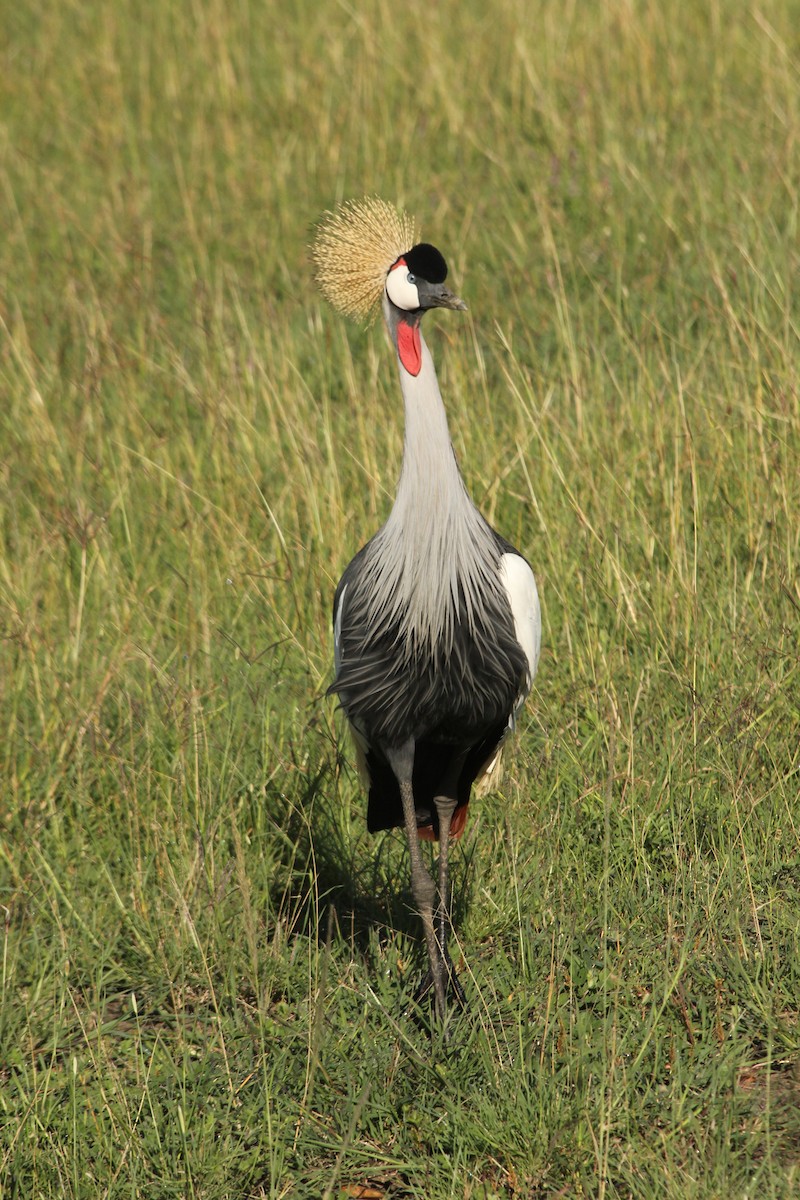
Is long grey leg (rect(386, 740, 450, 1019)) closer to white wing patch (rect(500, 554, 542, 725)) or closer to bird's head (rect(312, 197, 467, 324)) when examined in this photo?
white wing patch (rect(500, 554, 542, 725))

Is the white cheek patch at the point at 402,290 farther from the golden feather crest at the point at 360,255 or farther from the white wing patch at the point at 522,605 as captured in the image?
the white wing patch at the point at 522,605

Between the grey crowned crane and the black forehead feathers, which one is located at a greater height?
the black forehead feathers

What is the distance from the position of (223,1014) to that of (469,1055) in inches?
25.6

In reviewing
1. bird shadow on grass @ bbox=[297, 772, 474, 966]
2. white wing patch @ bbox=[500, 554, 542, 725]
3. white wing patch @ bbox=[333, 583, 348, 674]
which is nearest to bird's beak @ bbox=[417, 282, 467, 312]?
white wing patch @ bbox=[500, 554, 542, 725]

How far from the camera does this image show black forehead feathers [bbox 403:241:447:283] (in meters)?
2.88

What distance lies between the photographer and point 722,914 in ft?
10.0

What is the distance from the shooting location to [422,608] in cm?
299

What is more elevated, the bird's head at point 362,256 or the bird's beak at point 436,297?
the bird's head at point 362,256

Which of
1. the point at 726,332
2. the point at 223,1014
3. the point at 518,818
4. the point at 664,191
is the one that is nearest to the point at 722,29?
the point at 664,191

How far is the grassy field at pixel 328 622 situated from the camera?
2775 mm

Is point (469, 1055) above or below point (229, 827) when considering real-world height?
below

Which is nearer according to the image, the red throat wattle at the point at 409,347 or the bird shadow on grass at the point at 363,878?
the red throat wattle at the point at 409,347

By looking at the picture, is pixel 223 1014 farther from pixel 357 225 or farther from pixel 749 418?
pixel 749 418

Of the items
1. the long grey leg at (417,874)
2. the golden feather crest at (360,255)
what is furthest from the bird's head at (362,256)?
the long grey leg at (417,874)
